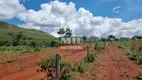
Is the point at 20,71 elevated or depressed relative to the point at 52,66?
depressed

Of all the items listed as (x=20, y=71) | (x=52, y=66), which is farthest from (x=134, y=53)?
(x=52, y=66)

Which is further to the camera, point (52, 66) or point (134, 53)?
point (134, 53)

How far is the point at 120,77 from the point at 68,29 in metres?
70.5

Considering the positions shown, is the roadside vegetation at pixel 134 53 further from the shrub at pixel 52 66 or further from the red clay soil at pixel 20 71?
the shrub at pixel 52 66

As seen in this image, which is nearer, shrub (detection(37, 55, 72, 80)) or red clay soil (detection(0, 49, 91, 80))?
shrub (detection(37, 55, 72, 80))

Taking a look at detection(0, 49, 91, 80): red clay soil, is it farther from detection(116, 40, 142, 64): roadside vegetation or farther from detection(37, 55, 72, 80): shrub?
detection(116, 40, 142, 64): roadside vegetation

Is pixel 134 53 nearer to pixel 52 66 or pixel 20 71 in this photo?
pixel 20 71

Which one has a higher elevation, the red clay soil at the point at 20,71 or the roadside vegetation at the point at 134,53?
the roadside vegetation at the point at 134,53

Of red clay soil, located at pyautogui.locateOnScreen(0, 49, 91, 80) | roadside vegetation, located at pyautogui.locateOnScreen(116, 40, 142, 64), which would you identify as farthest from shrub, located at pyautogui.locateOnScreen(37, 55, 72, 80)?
roadside vegetation, located at pyautogui.locateOnScreen(116, 40, 142, 64)

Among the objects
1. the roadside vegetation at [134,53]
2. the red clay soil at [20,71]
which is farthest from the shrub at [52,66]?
the roadside vegetation at [134,53]

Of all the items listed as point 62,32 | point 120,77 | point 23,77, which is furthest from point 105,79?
point 62,32

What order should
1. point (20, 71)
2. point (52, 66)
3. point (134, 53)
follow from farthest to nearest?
point (134, 53), point (20, 71), point (52, 66)

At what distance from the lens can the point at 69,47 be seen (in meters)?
45.0

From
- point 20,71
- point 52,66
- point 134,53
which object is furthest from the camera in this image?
point 134,53
